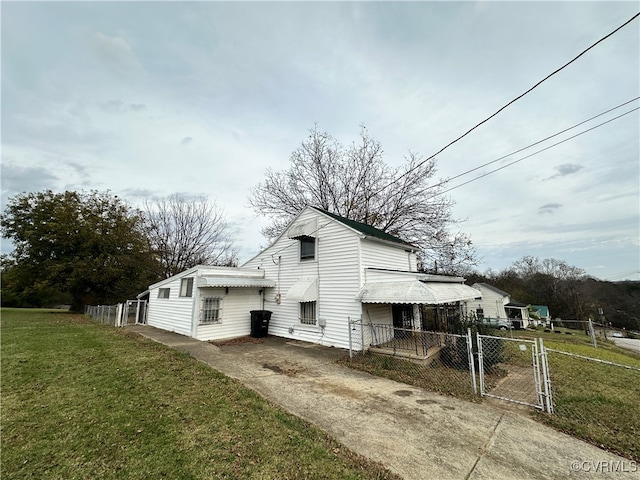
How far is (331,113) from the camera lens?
40.1 feet

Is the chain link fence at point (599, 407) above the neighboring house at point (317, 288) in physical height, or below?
below

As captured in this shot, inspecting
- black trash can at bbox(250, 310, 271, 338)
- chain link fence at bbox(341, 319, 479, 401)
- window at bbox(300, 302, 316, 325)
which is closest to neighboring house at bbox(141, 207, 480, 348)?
window at bbox(300, 302, 316, 325)

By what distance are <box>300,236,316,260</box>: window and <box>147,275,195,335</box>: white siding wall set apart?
5.67 metres

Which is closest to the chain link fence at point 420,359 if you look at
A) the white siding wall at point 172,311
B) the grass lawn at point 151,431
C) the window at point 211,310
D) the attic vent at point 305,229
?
the grass lawn at point 151,431

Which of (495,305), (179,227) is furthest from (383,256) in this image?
(495,305)

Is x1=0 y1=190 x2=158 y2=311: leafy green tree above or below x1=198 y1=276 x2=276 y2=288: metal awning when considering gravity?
above

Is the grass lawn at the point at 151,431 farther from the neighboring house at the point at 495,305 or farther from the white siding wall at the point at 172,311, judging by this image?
the neighboring house at the point at 495,305

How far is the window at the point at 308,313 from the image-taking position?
38.7ft

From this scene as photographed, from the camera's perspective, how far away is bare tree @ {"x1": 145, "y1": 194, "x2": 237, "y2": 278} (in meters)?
27.4

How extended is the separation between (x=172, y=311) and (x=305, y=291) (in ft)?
26.0

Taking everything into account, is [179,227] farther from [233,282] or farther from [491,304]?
[491,304]

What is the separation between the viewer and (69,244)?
2500 cm

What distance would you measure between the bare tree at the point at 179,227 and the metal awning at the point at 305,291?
1936cm

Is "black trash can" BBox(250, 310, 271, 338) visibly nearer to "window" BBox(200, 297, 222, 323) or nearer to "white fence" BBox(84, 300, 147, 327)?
"window" BBox(200, 297, 222, 323)
